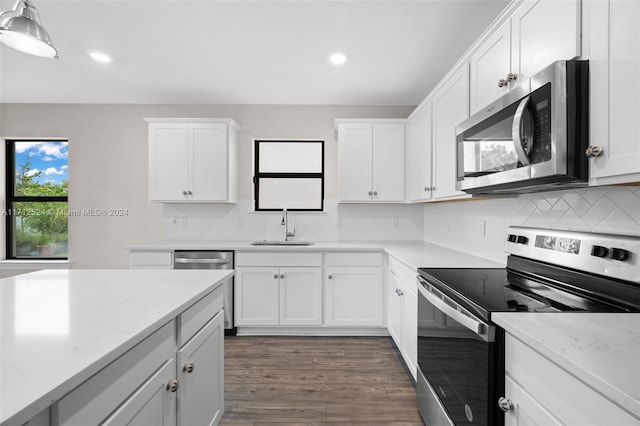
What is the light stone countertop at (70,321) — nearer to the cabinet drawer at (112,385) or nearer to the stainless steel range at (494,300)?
the cabinet drawer at (112,385)

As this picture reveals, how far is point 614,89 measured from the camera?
100 cm

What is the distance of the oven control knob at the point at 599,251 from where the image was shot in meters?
1.22

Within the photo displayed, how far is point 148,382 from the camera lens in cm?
99

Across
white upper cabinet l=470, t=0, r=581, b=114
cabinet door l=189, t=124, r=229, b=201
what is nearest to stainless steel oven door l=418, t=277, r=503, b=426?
white upper cabinet l=470, t=0, r=581, b=114

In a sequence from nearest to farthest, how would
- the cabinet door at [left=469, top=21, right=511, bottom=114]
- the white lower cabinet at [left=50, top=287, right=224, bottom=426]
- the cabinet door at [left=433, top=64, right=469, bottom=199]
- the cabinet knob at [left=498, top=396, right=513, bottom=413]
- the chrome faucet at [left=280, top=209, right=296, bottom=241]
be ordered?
the white lower cabinet at [left=50, top=287, right=224, bottom=426]
the cabinet knob at [left=498, top=396, right=513, bottom=413]
the cabinet door at [left=469, top=21, right=511, bottom=114]
the cabinet door at [left=433, top=64, right=469, bottom=199]
the chrome faucet at [left=280, top=209, right=296, bottom=241]

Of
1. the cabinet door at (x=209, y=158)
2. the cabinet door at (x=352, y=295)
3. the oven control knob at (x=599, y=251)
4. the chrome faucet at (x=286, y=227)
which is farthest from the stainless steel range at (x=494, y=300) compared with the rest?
the cabinet door at (x=209, y=158)

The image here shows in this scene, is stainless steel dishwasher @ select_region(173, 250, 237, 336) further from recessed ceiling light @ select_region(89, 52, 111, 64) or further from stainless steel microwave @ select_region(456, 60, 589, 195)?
stainless steel microwave @ select_region(456, 60, 589, 195)

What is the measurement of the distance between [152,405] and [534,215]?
2074mm

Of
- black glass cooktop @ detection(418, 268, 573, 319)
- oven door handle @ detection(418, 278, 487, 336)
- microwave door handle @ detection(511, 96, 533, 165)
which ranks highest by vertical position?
microwave door handle @ detection(511, 96, 533, 165)

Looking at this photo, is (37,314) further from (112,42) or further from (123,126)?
(123,126)

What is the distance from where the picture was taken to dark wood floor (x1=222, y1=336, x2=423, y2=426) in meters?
1.94

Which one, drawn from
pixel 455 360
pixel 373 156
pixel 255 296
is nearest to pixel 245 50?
pixel 373 156

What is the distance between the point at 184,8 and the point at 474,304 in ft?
7.77

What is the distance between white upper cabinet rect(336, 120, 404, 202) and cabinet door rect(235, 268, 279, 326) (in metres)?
1.24
